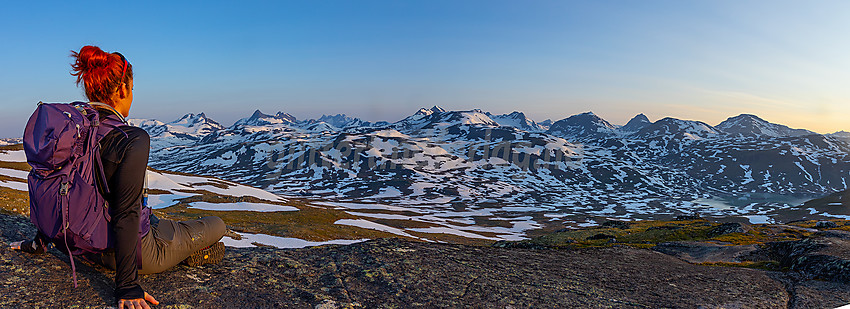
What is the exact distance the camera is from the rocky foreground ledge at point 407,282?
617 cm

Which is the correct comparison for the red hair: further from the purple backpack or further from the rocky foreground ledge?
the rocky foreground ledge

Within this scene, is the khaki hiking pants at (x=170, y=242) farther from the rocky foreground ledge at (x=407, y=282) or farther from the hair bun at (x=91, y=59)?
the hair bun at (x=91, y=59)

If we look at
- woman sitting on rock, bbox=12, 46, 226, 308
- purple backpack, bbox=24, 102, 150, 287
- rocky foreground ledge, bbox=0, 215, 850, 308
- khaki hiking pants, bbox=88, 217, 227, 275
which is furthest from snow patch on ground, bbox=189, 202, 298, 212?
purple backpack, bbox=24, 102, 150, 287

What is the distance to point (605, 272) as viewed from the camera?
37.0 ft

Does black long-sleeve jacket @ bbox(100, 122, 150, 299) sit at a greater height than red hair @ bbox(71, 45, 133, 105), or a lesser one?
lesser

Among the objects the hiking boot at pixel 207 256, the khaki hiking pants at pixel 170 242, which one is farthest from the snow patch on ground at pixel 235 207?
the khaki hiking pants at pixel 170 242

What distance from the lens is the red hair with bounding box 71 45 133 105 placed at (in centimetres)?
541

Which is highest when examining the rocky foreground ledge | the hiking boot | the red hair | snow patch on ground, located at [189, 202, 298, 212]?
the red hair

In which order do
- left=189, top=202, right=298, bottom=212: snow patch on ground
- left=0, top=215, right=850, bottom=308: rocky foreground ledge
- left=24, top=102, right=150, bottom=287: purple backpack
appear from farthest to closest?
left=189, top=202, right=298, bottom=212: snow patch on ground
left=0, top=215, right=850, bottom=308: rocky foreground ledge
left=24, top=102, right=150, bottom=287: purple backpack

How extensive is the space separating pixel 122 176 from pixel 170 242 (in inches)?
68.5

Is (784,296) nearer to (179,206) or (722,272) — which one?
(722,272)

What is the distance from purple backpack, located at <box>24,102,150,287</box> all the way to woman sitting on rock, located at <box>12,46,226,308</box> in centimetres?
12

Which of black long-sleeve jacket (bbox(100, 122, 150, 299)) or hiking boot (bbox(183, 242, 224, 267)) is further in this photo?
hiking boot (bbox(183, 242, 224, 267))

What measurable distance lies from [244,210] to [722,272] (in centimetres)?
11652
